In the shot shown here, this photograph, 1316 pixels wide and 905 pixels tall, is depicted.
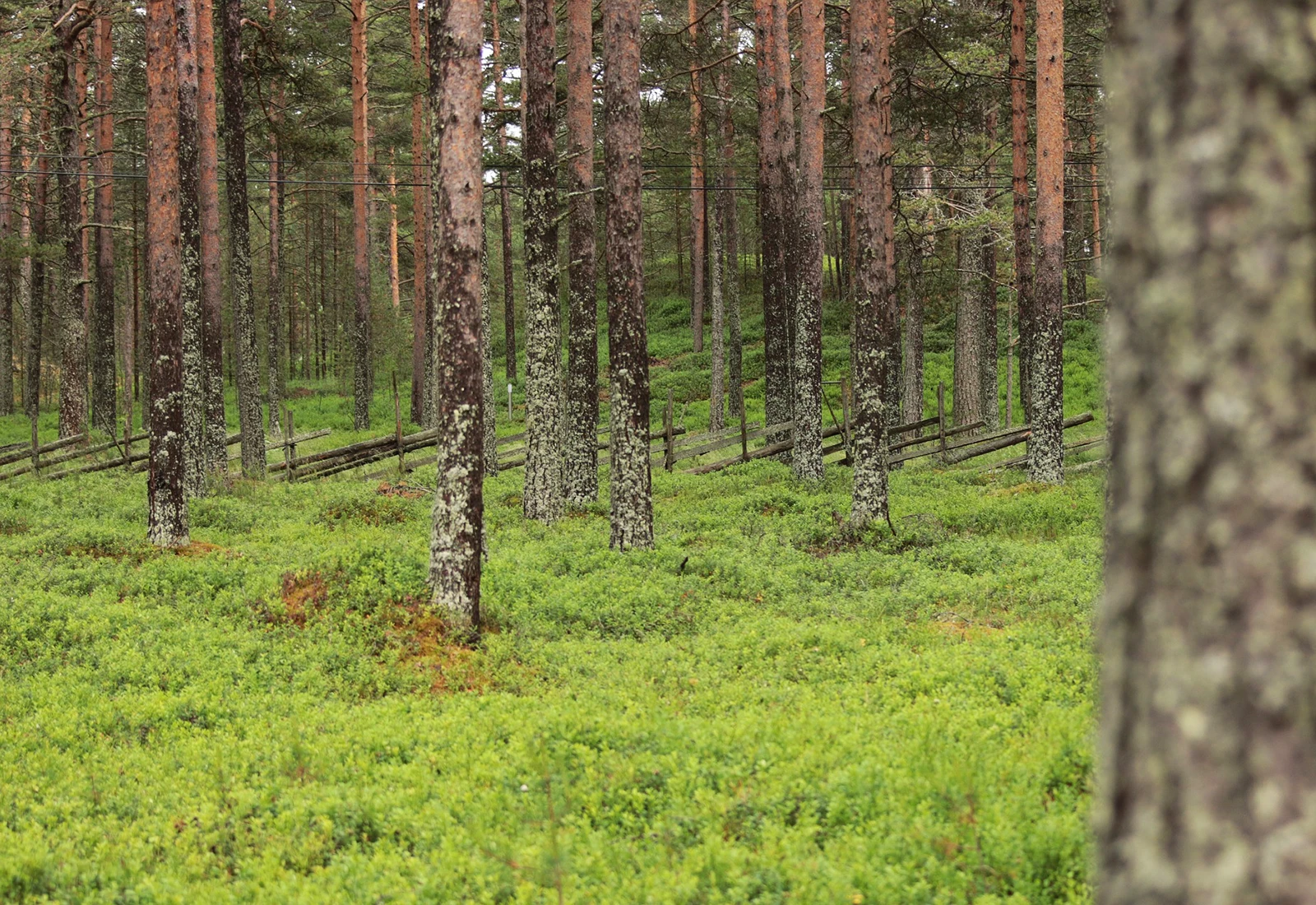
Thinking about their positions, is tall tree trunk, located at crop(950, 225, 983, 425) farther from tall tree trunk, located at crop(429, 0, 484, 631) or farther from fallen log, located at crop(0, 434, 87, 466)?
fallen log, located at crop(0, 434, 87, 466)

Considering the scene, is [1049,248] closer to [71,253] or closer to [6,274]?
[71,253]

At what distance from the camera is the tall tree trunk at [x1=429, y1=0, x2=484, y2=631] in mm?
10242

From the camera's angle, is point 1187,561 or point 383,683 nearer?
point 1187,561

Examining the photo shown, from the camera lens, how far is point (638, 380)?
1423cm

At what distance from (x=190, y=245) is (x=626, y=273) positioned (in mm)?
8050

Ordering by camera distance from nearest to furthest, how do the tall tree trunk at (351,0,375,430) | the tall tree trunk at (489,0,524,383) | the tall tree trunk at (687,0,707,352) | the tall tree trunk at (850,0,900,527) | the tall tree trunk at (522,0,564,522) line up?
the tall tree trunk at (850,0,900,527)
the tall tree trunk at (522,0,564,522)
the tall tree trunk at (687,0,707,352)
the tall tree trunk at (351,0,375,430)
the tall tree trunk at (489,0,524,383)

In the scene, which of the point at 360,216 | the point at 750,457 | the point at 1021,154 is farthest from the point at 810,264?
the point at 360,216

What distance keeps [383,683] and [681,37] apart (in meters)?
20.3

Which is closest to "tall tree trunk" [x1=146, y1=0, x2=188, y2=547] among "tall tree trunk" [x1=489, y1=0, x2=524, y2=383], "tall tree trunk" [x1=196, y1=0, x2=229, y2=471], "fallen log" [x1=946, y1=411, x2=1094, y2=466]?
"tall tree trunk" [x1=196, y1=0, x2=229, y2=471]

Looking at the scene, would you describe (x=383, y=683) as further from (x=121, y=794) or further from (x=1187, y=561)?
(x=1187, y=561)

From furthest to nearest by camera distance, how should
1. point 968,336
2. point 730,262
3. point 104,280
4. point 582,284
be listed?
point 730,262
point 104,280
point 968,336
point 582,284

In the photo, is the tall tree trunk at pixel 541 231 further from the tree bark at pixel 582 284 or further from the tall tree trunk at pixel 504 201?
the tall tree trunk at pixel 504 201

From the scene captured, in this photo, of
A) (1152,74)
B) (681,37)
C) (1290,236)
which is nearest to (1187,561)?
(1290,236)

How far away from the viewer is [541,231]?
1580 cm
